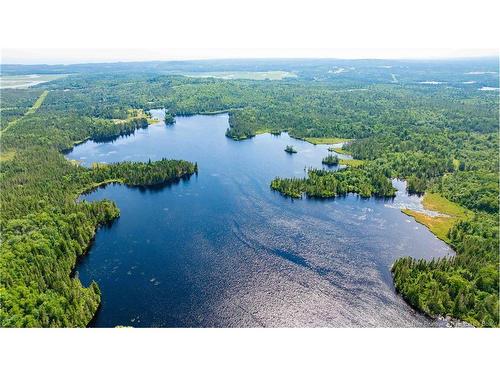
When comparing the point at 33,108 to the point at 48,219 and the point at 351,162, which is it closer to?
the point at 48,219

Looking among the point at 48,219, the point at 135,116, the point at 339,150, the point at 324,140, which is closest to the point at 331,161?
the point at 339,150

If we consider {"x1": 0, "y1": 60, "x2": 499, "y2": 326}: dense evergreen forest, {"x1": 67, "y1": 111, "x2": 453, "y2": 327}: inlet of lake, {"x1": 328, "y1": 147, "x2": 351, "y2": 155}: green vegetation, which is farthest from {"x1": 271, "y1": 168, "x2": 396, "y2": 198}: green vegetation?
{"x1": 328, "y1": 147, "x2": 351, "y2": 155}: green vegetation

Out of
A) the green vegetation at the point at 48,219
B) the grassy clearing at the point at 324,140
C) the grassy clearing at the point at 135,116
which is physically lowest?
the grassy clearing at the point at 324,140

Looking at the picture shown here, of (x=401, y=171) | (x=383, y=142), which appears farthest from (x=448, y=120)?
(x=401, y=171)

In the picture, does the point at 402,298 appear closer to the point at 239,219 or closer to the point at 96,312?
the point at 239,219

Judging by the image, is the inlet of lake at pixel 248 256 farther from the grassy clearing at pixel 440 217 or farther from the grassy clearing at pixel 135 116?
the grassy clearing at pixel 135 116

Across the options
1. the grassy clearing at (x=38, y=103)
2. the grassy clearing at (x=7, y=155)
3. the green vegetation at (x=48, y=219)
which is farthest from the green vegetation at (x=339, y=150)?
the grassy clearing at (x=38, y=103)
